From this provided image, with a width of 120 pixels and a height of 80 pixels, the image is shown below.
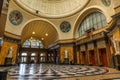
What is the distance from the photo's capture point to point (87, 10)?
13.9 m

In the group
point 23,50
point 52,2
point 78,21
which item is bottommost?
point 23,50

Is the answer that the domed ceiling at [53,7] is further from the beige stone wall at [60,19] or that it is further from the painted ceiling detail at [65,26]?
the painted ceiling detail at [65,26]

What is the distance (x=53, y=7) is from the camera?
17.2m

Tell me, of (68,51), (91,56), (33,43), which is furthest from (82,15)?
(33,43)

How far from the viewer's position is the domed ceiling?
1547 centimetres

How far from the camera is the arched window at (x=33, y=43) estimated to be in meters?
22.6

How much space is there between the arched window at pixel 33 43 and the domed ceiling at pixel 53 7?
29.1 feet

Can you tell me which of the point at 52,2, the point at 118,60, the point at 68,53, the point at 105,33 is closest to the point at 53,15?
the point at 52,2

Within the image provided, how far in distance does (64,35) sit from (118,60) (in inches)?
463

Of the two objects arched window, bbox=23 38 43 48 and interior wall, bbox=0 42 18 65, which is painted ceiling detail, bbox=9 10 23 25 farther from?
arched window, bbox=23 38 43 48

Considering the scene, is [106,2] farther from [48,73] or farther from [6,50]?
[6,50]

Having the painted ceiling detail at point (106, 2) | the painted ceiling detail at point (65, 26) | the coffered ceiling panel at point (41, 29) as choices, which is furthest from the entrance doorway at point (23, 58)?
the painted ceiling detail at point (106, 2)

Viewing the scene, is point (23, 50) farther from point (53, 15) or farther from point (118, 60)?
point (118, 60)

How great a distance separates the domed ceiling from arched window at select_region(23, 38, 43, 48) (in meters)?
8.86
